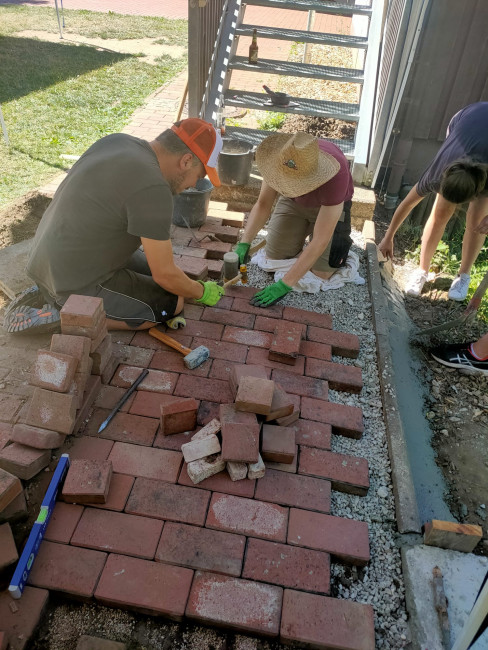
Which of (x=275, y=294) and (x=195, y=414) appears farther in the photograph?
(x=275, y=294)

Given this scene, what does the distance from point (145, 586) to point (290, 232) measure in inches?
116

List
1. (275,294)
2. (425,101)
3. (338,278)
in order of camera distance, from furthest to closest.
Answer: (425,101) < (338,278) < (275,294)

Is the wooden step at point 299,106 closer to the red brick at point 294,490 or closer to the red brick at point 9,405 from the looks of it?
the red brick at point 9,405

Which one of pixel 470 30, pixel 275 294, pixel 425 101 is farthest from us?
pixel 425 101

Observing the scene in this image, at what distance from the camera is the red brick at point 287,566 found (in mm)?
2107

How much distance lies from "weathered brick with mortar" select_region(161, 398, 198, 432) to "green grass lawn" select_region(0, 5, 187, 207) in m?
3.45

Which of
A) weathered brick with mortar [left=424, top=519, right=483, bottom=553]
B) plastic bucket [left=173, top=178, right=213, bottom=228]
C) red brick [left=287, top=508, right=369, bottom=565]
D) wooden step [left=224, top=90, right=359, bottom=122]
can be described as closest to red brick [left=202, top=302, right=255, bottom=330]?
plastic bucket [left=173, top=178, right=213, bottom=228]

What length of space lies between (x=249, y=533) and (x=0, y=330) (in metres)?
2.13

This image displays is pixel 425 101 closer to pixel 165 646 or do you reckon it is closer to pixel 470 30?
pixel 470 30

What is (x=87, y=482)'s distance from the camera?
88.1 inches

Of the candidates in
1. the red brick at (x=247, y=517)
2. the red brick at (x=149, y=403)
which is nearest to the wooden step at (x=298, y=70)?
the red brick at (x=149, y=403)

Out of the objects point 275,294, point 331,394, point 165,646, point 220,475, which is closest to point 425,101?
point 275,294

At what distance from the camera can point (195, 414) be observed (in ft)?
8.51

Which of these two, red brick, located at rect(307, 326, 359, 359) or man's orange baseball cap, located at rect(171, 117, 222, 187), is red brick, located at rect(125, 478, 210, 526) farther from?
man's orange baseball cap, located at rect(171, 117, 222, 187)
